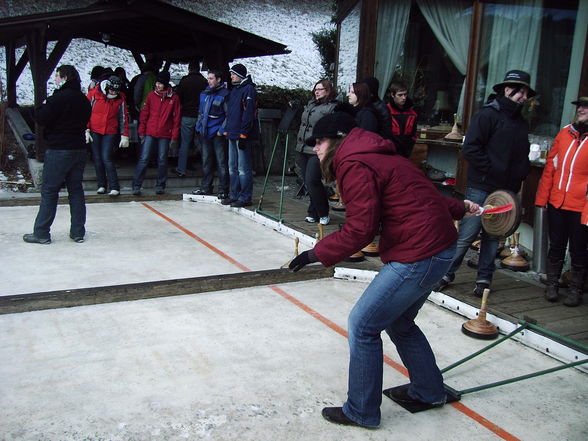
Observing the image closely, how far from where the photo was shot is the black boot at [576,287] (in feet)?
14.4

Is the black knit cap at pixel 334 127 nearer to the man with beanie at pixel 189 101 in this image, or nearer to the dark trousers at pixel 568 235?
the dark trousers at pixel 568 235

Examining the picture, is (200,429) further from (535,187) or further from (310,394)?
(535,187)

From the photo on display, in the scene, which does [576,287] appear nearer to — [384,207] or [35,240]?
[384,207]

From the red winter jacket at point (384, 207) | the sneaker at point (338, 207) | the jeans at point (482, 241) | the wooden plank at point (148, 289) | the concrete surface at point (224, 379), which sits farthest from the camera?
the sneaker at point (338, 207)

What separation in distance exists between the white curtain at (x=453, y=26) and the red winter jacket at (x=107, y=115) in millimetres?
4526

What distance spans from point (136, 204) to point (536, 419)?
21.8ft

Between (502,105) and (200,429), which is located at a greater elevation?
(502,105)

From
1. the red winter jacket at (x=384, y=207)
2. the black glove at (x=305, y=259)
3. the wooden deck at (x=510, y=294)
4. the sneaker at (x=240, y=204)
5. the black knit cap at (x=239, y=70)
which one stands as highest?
the black knit cap at (x=239, y=70)

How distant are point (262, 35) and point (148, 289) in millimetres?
33194

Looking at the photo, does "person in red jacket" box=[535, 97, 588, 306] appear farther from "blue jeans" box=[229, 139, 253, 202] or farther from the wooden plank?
"blue jeans" box=[229, 139, 253, 202]

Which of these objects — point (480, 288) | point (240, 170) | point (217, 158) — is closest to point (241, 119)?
point (240, 170)

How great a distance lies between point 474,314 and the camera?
4297 mm

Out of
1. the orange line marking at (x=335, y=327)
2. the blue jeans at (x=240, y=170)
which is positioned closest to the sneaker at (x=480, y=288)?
the orange line marking at (x=335, y=327)

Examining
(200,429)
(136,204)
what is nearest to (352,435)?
(200,429)
